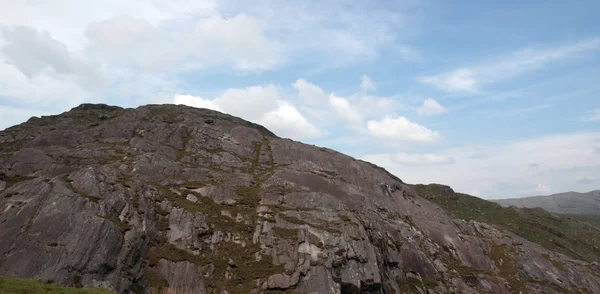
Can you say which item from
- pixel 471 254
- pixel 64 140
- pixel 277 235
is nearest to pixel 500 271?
pixel 471 254

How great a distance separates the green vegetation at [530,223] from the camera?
137125 millimetres

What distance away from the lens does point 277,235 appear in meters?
55.9

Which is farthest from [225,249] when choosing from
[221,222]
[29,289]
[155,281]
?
[29,289]

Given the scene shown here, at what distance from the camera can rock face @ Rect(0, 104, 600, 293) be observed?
45.2 metres

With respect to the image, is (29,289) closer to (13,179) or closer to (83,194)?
(83,194)

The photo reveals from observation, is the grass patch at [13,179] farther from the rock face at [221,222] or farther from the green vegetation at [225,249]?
the green vegetation at [225,249]

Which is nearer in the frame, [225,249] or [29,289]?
[29,289]

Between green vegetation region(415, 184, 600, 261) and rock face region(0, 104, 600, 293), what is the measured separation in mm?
52121

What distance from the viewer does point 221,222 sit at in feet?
188

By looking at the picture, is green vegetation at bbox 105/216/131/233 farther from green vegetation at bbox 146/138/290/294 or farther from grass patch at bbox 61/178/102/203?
green vegetation at bbox 146/138/290/294

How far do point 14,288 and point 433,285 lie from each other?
201ft

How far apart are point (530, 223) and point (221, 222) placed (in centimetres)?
14424

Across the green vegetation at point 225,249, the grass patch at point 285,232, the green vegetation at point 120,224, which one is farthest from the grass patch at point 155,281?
the grass patch at point 285,232

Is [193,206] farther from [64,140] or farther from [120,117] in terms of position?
[120,117]
